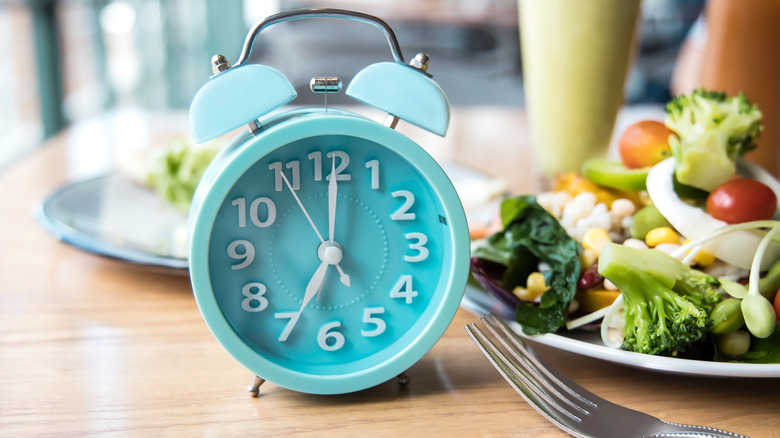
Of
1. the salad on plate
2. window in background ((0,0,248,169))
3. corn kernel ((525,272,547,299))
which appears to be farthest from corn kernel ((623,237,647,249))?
window in background ((0,0,248,169))

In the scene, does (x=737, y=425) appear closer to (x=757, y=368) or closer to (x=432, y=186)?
(x=757, y=368)

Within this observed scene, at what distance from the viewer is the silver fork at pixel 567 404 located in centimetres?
65

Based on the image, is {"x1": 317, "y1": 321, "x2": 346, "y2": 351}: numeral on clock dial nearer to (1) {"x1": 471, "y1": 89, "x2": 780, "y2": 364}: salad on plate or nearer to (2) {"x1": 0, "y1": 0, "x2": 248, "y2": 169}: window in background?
(1) {"x1": 471, "y1": 89, "x2": 780, "y2": 364}: salad on plate

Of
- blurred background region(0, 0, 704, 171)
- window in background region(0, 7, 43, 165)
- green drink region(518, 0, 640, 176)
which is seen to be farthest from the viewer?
blurred background region(0, 0, 704, 171)

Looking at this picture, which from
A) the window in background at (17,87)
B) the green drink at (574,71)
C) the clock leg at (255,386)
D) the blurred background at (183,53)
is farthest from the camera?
the blurred background at (183,53)

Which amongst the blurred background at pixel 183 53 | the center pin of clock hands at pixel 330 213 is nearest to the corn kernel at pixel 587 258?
the center pin of clock hands at pixel 330 213

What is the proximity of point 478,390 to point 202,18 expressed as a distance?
850cm

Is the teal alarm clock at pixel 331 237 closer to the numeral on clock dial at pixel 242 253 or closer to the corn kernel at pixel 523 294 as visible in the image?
the numeral on clock dial at pixel 242 253

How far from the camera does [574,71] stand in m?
1.43

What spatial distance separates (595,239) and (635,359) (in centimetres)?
20

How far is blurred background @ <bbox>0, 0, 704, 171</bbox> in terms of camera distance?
418 centimetres

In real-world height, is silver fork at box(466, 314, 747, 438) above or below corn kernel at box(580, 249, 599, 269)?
below

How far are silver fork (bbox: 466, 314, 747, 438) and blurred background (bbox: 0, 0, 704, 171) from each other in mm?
2848

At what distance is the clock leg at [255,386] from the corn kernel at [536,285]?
1.19ft
